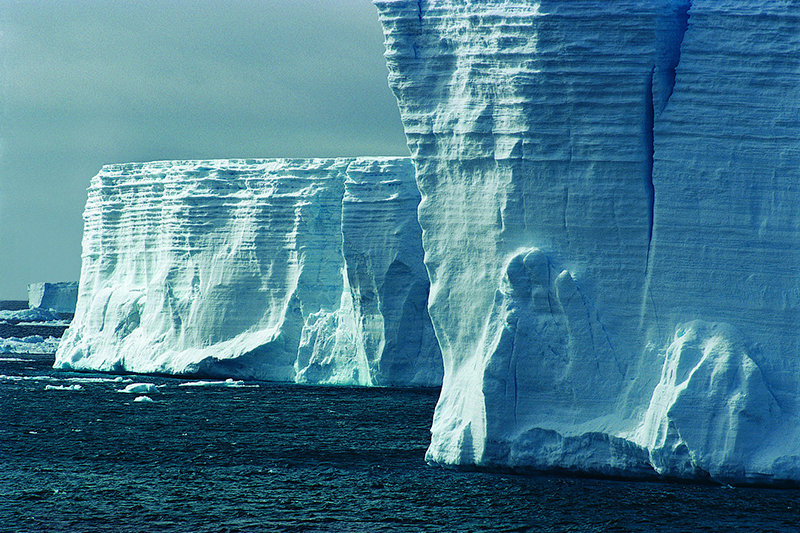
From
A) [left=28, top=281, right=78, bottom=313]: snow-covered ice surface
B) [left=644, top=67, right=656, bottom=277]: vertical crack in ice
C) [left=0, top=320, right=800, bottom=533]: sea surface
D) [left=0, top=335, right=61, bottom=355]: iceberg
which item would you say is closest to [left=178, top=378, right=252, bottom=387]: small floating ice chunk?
[left=0, top=320, right=800, bottom=533]: sea surface

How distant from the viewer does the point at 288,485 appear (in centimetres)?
1220

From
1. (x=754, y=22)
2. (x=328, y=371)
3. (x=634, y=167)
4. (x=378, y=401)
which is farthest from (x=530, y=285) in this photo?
(x=328, y=371)

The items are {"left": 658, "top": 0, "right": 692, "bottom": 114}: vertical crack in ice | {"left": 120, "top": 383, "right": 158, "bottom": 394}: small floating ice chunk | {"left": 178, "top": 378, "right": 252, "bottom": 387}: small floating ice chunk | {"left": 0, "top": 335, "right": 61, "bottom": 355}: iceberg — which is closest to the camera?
{"left": 658, "top": 0, "right": 692, "bottom": 114}: vertical crack in ice

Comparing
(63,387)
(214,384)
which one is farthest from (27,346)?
(214,384)

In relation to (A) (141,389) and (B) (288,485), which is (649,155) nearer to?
(B) (288,485)

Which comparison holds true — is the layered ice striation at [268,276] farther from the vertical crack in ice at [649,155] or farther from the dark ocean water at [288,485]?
the vertical crack in ice at [649,155]

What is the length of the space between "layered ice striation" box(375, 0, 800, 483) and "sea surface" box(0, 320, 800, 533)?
442mm

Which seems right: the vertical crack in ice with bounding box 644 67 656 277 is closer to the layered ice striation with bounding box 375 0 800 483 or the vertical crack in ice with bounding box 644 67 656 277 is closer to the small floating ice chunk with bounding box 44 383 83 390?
the layered ice striation with bounding box 375 0 800 483

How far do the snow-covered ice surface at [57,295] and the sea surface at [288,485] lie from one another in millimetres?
45110

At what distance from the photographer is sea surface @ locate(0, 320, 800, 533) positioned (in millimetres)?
10031

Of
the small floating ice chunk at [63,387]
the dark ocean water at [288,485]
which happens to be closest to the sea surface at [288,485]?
the dark ocean water at [288,485]

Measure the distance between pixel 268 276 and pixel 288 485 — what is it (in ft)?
45.0

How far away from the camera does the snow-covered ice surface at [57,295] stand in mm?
63438

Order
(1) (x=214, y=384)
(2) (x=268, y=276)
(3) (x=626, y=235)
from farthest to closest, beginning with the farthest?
(2) (x=268, y=276) < (1) (x=214, y=384) < (3) (x=626, y=235)
